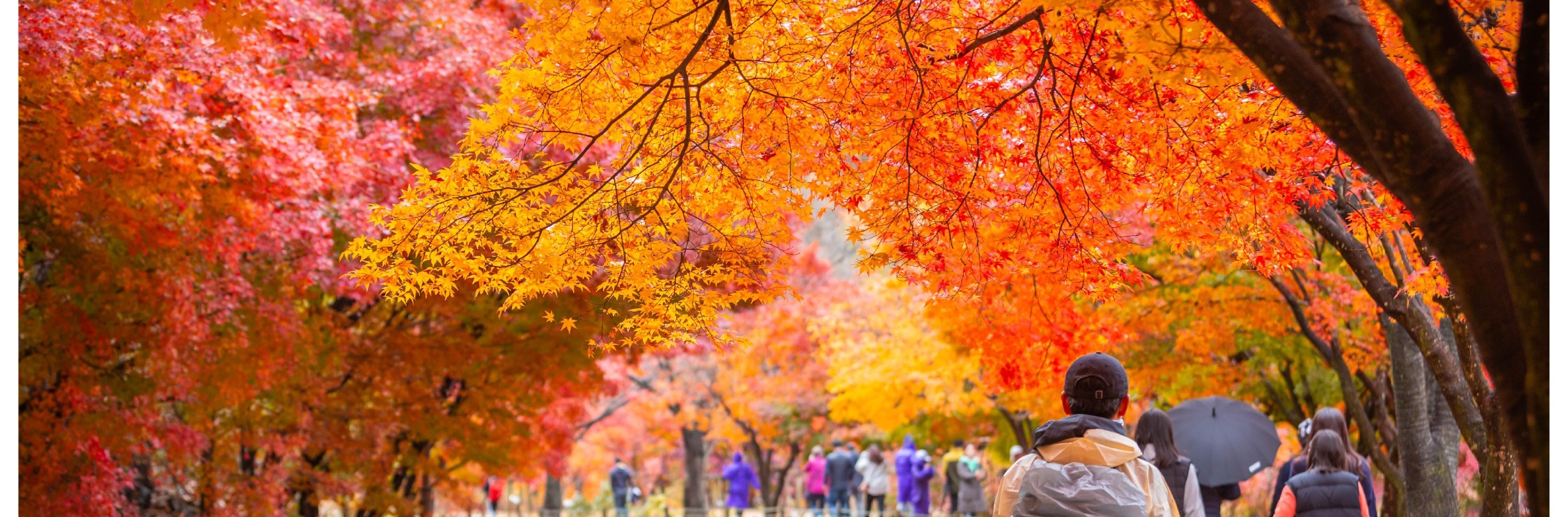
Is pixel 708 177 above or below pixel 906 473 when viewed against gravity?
above

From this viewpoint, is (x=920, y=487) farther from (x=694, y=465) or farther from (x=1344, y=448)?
(x=1344, y=448)

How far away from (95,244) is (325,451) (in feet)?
18.4

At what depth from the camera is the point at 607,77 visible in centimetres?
588

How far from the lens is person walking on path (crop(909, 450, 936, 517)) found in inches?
818

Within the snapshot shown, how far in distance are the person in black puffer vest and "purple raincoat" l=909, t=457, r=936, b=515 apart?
14.1 metres

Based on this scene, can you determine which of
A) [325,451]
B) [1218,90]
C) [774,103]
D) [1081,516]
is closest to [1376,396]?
[1218,90]

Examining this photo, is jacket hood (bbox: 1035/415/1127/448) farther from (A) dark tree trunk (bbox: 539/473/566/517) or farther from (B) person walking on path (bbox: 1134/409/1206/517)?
(A) dark tree trunk (bbox: 539/473/566/517)

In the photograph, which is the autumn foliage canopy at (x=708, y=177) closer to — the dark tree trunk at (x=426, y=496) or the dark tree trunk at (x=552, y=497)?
the dark tree trunk at (x=426, y=496)

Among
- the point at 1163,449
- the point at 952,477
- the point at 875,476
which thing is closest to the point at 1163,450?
the point at 1163,449

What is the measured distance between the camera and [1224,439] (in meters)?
8.92

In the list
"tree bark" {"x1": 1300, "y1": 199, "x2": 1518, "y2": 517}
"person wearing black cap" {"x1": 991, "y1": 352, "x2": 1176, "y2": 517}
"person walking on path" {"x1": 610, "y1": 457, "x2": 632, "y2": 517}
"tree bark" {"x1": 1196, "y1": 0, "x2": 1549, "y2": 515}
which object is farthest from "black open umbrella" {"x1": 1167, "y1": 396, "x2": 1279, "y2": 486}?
"person walking on path" {"x1": 610, "y1": 457, "x2": 632, "y2": 517}

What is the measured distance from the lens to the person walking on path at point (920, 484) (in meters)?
20.8

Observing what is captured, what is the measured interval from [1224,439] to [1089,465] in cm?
556

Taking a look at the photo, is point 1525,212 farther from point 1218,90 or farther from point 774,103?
point 774,103
